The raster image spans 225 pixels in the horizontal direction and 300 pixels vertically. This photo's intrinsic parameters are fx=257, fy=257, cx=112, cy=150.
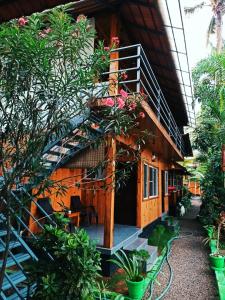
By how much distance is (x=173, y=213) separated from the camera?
16625mm

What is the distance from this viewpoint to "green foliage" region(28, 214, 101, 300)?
2932 millimetres

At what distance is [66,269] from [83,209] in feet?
20.3

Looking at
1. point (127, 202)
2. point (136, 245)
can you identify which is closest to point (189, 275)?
point (136, 245)

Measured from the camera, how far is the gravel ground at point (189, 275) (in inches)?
204

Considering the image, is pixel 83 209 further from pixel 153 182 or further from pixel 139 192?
pixel 153 182

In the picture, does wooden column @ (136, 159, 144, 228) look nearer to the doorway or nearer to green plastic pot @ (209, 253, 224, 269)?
the doorway

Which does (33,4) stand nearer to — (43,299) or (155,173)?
(43,299)

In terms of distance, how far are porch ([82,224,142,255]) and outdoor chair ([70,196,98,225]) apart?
0.46 metres

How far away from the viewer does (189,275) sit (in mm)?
6254

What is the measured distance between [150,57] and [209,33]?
15969 mm

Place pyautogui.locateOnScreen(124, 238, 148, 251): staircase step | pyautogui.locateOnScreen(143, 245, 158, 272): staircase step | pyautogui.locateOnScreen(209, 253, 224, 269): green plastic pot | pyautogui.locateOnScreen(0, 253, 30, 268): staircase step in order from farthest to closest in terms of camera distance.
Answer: pyautogui.locateOnScreen(124, 238, 148, 251): staircase step < pyautogui.locateOnScreen(209, 253, 224, 269): green plastic pot < pyautogui.locateOnScreen(143, 245, 158, 272): staircase step < pyautogui.locateOnScreen(0, 253, 30, 268): staircase step

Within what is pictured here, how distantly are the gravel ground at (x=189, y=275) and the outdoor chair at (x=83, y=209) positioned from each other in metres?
3.10

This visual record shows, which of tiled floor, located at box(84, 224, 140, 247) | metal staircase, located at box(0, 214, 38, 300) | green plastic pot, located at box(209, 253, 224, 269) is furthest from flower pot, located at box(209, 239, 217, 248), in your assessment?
metal staircase, located at box(0, 214, 38, 300)

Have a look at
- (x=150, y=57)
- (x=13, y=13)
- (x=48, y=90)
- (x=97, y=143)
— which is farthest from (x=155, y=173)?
(x=13, y=13)
